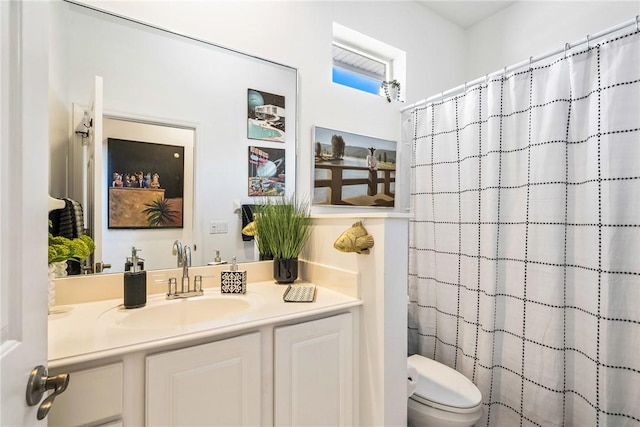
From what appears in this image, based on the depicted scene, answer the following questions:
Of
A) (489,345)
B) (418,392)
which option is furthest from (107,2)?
(489,345)

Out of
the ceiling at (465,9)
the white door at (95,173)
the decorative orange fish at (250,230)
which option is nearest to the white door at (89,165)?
the white door at (95,173)

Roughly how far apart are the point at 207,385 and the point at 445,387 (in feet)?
3.66

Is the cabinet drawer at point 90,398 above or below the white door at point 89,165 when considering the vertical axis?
below

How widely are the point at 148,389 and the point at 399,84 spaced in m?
2.16

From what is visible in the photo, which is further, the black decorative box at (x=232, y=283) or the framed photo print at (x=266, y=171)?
the framed photo print at (x=266, y=171)

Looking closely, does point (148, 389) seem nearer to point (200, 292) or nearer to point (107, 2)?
point (200, 292)

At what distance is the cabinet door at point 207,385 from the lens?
→ 815mm

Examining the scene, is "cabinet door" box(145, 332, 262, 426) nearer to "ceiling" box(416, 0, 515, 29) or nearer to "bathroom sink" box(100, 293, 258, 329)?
"bathroom sink" box(100, 293, 258, 329)

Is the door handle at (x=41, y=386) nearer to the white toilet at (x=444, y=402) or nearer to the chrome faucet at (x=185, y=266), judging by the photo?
the chrome faucet at (x=185, y=266)

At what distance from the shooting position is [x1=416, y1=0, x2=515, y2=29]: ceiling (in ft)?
7.21

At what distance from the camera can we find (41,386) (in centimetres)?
55

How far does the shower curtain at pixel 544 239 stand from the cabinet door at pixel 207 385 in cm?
125

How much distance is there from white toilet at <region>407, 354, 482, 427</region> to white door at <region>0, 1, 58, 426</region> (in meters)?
1.33

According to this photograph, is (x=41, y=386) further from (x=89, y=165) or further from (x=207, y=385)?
(x=89, y=165)
